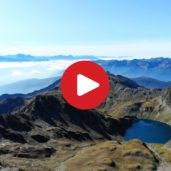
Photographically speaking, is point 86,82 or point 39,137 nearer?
point 86,82

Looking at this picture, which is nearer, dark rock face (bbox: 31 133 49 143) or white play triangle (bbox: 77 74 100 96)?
white play triangle (bbox: 77 74 100 96)

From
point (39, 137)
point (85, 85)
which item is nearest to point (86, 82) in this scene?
point (85, 85)

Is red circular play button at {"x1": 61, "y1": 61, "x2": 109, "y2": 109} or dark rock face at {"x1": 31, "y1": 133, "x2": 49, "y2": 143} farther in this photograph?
dark rock face at {"x1": 31, "y1": 133, "x2": 49, "y2": 143}

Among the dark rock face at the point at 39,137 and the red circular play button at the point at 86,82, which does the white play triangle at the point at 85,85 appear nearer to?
the red circular play button at the point at 86,82

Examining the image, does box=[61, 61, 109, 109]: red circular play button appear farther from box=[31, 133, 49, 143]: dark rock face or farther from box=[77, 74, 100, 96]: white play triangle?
box=[31, 133, 49, 143]: dark rock face

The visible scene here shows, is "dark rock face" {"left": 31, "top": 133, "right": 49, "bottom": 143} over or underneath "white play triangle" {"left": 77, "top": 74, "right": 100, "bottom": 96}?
underneath

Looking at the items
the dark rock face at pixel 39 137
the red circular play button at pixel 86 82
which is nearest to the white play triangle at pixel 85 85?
the red circular play button at pixel 86 82

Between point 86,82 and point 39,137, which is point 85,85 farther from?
point 39,137

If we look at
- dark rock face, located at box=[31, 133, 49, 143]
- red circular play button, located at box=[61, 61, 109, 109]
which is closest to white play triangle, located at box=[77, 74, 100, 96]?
red circular play button, located at box=[61, 61, 109, 109]
